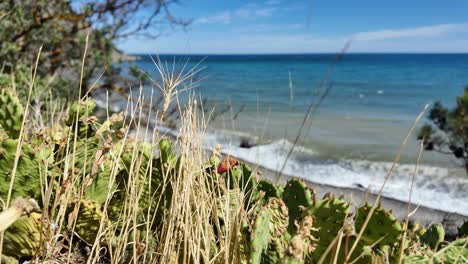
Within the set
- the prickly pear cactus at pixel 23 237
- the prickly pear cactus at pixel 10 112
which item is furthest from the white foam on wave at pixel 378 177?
A: the prickly pear cactus at pixel 23 237

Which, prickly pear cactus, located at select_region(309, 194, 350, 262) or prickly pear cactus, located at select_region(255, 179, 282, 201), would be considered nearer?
prickly pear cactus, located at select_region(309, 194, 350, 262)

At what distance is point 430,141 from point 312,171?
8.74 feet

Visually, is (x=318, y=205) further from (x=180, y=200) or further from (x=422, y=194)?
(x=422, y=194)

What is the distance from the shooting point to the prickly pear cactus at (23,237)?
1.54 meters

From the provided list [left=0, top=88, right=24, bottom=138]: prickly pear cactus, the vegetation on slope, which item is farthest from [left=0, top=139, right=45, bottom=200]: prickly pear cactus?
[left=0, top=88, right=24, bottom=138]: prickly pear cactus

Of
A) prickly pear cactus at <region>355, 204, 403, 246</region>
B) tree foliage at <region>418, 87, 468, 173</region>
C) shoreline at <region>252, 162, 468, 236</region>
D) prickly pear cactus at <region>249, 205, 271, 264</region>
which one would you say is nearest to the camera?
prickly pear cactus at <region>249, 205, 271, 264</region>

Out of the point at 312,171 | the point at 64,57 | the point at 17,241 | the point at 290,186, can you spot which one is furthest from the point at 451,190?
the point at 17,241

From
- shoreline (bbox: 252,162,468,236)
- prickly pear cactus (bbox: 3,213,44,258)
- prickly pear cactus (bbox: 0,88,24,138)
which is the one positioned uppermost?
prickly pear cactus (bbox: 0,88,24,138)

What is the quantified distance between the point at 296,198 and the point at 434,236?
1.79 feet

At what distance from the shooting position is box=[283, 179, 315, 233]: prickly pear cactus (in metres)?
1.63

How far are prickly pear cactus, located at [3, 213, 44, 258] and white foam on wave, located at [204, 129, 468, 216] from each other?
494cm

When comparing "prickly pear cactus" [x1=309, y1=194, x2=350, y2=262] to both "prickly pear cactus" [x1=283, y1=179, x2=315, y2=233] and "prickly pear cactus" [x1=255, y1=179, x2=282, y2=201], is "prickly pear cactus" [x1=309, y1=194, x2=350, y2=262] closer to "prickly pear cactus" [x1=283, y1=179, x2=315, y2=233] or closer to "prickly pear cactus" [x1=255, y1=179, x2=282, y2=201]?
"prickly pear cactus" [x1=283, y1=179, x2=315, y2=233]

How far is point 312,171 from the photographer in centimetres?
892

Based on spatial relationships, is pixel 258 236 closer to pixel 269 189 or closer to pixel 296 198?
pixel 296 198
